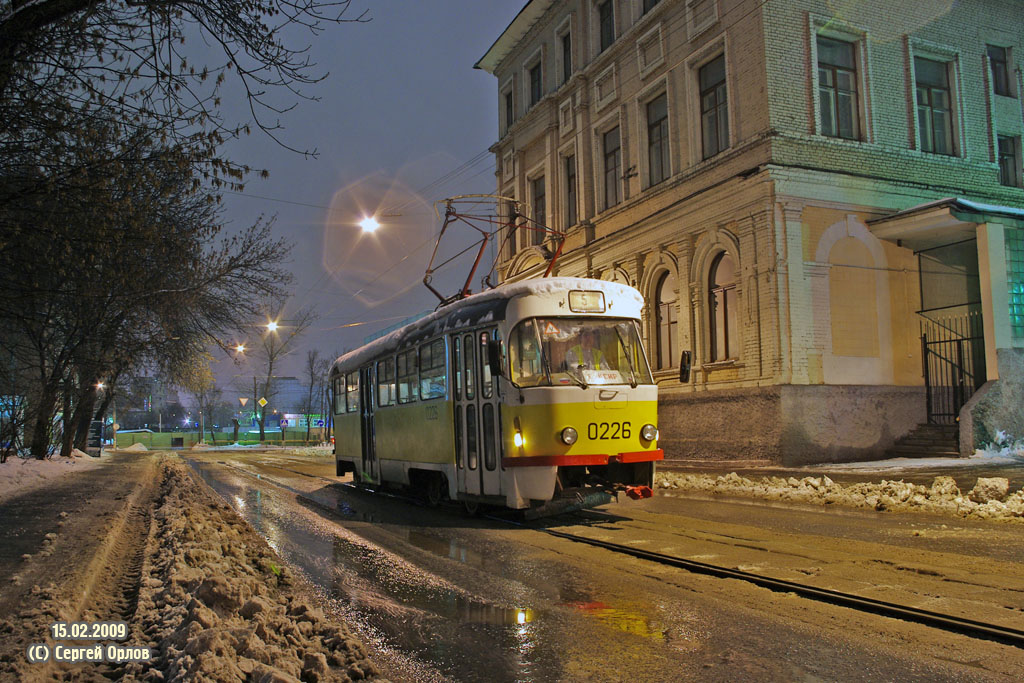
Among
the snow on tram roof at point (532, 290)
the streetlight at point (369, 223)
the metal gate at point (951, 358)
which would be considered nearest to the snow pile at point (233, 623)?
the snow on tram roof at point (532, 290)

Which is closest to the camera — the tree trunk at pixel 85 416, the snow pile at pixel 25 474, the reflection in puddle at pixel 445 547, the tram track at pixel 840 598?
the tram track at pixel 840 598

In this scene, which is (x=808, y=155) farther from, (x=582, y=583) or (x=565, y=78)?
(x=582, y=583)

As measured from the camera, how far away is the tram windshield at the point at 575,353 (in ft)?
33.6

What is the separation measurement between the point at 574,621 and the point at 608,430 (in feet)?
16.0

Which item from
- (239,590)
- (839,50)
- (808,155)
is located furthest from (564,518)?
(839,50)

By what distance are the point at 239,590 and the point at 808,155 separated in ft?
58.8

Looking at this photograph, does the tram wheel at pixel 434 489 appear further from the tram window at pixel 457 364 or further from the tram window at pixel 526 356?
the tram window at pixel 526 356

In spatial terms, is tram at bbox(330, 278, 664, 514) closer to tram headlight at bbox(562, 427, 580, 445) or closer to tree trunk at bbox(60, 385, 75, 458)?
tram headlight at bbox(562, 427, 580, 445)

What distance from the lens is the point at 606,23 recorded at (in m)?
27.7

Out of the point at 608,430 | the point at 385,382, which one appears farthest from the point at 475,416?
the point at 385,382

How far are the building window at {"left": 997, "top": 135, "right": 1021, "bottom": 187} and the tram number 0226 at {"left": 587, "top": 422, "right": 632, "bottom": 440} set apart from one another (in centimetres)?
1944

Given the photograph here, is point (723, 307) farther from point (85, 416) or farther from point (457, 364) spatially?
point (85, 416)

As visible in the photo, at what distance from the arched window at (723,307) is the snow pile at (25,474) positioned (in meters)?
16.3

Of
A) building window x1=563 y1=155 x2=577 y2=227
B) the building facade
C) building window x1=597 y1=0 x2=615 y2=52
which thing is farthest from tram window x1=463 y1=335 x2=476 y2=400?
building window x1=563 y1=155 x2=577 y2=227
